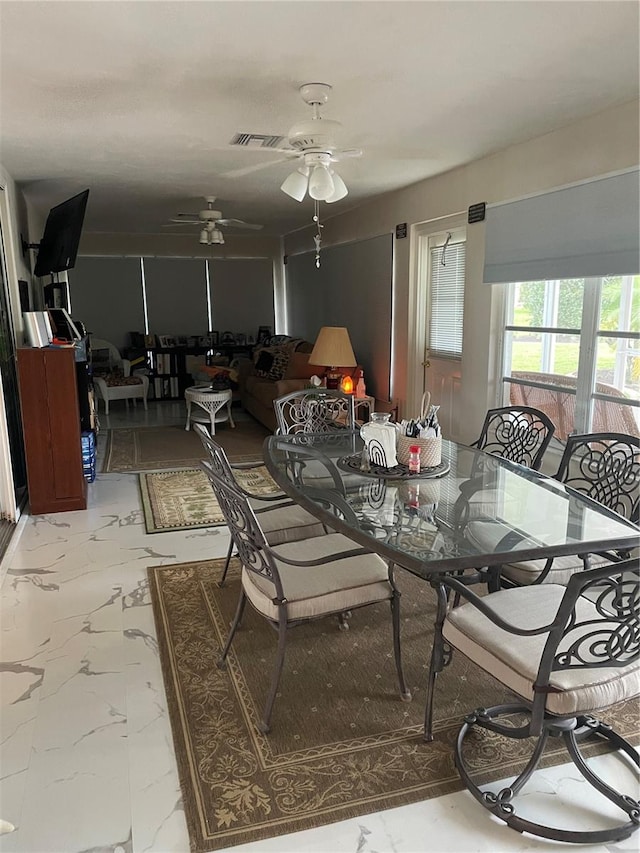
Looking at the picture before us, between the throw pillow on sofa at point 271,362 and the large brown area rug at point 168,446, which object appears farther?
the throw pillow on sofa at point 271,362

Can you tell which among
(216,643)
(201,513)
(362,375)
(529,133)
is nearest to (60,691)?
(216,643)

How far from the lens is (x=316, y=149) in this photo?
294cm

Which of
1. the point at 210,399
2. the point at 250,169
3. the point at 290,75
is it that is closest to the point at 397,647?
the point at 290,75

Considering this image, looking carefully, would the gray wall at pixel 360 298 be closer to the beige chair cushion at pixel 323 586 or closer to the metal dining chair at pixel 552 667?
the beige chair cushion at pixel 323 586

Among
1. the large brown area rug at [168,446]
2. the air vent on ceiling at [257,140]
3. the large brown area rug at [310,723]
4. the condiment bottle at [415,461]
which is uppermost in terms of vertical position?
the air vent on ceiling at [257,140]

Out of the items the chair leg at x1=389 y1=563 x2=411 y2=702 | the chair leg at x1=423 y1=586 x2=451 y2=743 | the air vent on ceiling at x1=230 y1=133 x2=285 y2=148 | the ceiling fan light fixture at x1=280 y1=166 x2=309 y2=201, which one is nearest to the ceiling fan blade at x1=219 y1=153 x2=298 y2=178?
the air vent on ceiling at x1=230 y1=133 x2=285 y2=148

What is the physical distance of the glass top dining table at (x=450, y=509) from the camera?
185 cm

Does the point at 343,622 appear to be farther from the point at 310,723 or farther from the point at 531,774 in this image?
the point at 531,774

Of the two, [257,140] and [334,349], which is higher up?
[257,140]

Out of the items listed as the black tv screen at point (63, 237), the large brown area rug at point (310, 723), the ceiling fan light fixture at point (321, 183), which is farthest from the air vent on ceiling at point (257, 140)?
the large brown area rug at point (310, 723)

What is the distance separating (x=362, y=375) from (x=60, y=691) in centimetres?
472

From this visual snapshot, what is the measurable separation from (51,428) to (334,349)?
2.83 m

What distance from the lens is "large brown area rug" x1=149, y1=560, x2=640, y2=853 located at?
1793 millimetres

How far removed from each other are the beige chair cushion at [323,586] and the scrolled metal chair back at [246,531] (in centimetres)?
6
